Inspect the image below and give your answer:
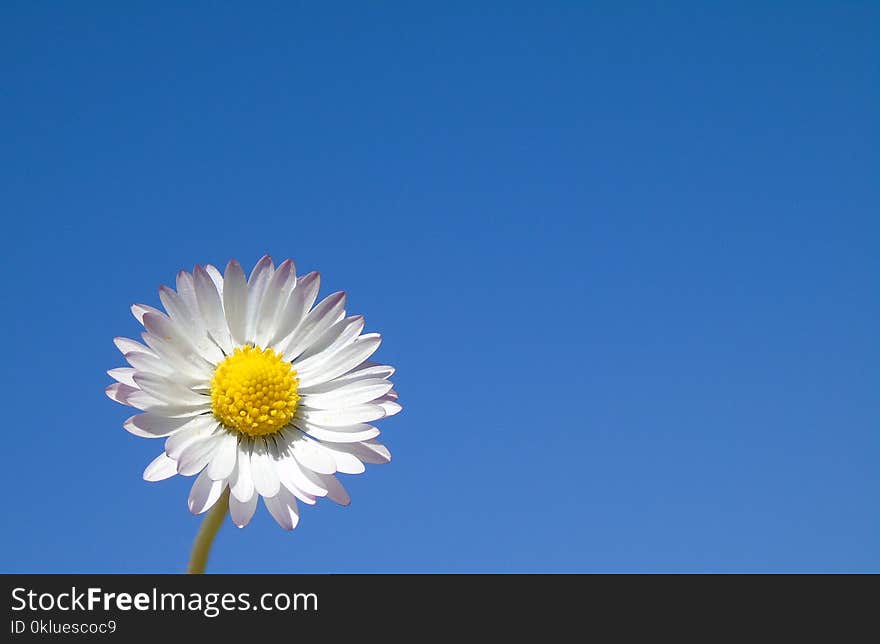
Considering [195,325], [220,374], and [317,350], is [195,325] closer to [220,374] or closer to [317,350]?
[220,374]

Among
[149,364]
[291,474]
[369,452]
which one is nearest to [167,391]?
[149,364]

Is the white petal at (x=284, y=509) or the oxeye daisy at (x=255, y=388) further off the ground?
the oxeye daisy at (x=255, y=388)

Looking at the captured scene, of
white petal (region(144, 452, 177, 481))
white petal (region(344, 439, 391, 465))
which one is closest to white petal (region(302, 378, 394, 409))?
white petal (region(344, 439, 391, 465))

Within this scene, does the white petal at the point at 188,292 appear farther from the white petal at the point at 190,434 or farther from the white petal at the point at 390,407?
the white petal at the point at 390,407

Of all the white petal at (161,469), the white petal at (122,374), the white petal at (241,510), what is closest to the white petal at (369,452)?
the white petal at (241,510)
